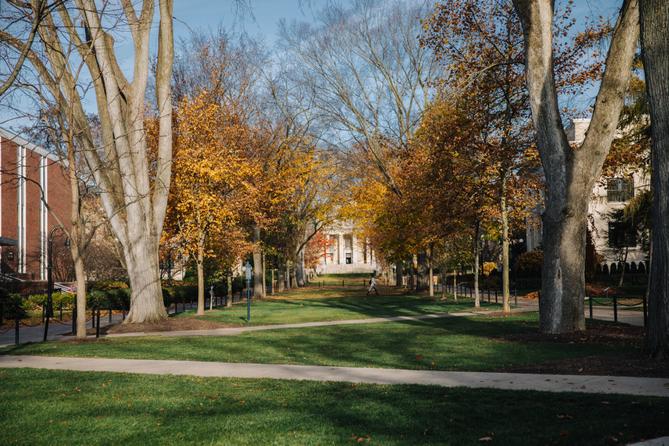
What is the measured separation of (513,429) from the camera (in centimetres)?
629

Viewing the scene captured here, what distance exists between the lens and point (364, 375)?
10.3m

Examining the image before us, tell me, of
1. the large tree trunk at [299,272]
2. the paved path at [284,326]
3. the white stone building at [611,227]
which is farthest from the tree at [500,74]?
the large tree trunk at [299,272]

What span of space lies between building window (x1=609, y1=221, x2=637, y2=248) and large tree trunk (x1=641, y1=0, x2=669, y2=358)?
34.6 metres

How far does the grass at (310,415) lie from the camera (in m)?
6.12

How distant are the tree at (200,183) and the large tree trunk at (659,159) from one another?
18.1 m

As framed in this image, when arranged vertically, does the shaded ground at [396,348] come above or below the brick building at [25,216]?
below

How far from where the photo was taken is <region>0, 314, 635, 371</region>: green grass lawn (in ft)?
40.5

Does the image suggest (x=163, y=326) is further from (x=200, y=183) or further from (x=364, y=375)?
(x=364, y=375)

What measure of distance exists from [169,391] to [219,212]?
18.1 meters

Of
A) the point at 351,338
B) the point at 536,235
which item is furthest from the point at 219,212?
the point at 536,235

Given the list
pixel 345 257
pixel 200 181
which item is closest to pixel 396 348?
Result: pixel 200 181

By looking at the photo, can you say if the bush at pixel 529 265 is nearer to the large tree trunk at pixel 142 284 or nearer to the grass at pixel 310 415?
the large tree trunk at pixel 142 284

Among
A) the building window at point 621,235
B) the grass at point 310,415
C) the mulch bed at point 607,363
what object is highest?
the building window at point 621,235

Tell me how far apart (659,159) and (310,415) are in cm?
714
